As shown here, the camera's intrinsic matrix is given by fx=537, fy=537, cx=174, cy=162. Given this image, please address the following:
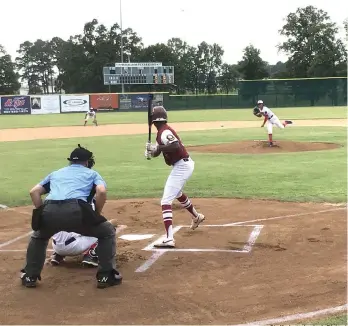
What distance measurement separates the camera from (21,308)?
5035 mm

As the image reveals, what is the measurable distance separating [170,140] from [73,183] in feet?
6.23

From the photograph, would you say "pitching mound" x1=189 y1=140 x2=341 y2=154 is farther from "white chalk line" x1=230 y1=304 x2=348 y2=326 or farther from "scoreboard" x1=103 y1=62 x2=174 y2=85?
"scoreboard" x1=103 y1=62 x2=174 y2=85

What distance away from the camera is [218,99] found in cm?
6166

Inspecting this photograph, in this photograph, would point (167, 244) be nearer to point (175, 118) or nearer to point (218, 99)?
point (175, 118)

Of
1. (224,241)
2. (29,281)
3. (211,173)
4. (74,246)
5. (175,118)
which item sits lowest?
(175,118)

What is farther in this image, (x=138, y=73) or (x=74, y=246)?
(x=138, y=73)

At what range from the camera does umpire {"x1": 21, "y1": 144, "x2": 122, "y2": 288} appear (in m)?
5.55

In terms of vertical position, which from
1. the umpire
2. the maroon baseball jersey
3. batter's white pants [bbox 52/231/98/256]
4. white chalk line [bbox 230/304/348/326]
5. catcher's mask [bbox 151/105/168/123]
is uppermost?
catcher's mask [bbox 151/105/168/123]

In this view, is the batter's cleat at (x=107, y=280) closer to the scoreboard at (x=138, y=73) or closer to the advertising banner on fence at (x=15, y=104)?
the advertising banner on fence at (x=15, y=104)

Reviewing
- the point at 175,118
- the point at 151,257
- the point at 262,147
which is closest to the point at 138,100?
the point at 175,118

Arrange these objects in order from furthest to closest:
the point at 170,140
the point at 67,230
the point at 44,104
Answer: the point at 44,104, the point at 170,140, the point at 67,230

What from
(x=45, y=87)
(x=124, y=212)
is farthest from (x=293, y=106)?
(x=45, y=87)

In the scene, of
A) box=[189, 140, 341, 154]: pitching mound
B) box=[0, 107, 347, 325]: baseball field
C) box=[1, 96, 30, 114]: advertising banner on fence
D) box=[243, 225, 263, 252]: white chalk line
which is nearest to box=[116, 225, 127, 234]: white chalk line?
box=[0, 107, 347, 325]: baseball field

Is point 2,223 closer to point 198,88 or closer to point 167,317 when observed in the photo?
point 167,317
